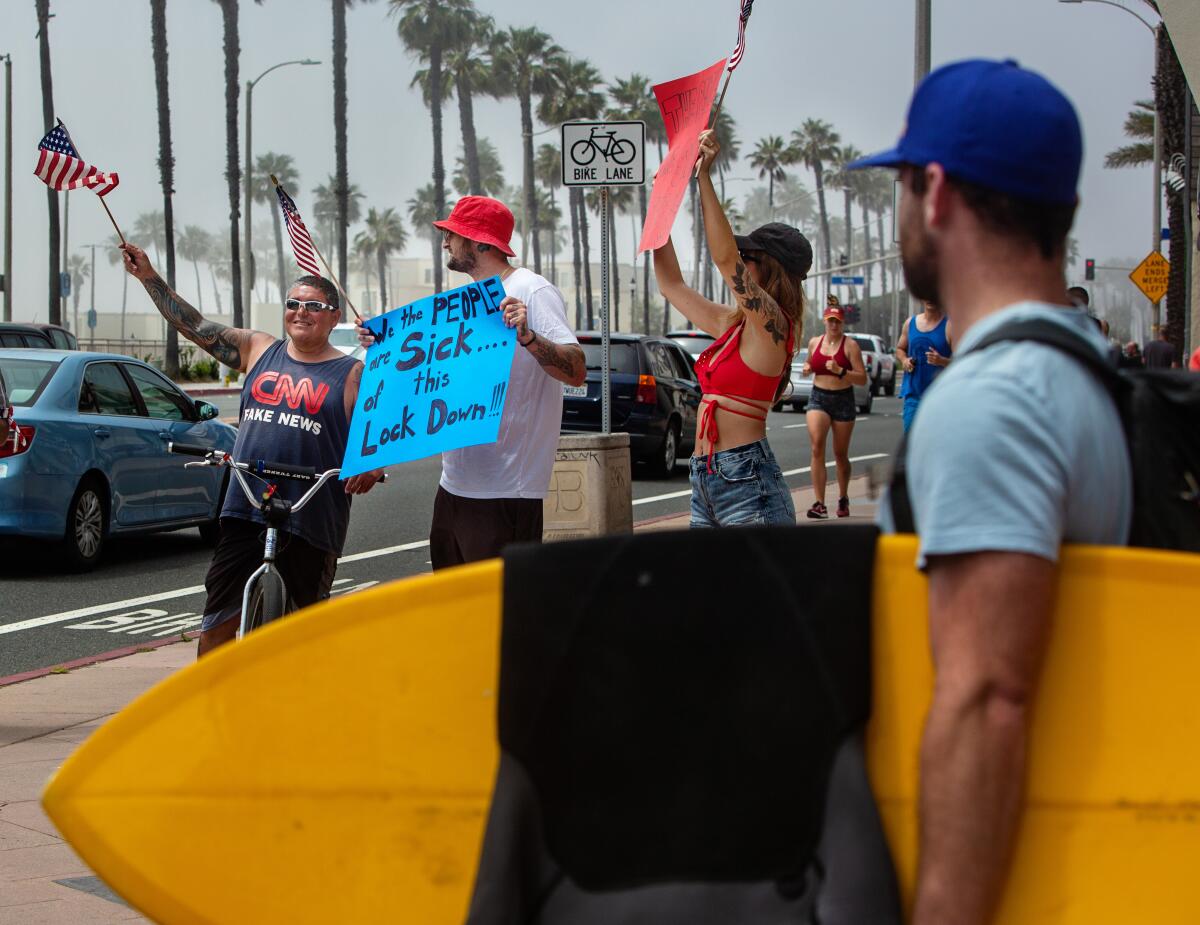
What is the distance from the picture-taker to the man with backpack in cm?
174

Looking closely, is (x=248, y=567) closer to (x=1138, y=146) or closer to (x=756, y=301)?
(x=756, y=301)

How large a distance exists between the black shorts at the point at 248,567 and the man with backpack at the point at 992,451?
4010 mm

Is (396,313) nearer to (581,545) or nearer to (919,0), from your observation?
(581,545)

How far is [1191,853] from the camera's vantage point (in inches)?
75.4

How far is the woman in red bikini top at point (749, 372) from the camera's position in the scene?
16.9 feet

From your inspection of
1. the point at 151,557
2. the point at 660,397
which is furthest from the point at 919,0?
the point at 151,557

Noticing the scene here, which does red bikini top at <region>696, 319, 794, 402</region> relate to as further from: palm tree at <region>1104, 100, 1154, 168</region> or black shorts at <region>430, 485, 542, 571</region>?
palm tree at <region>1104, 100, 1154, 168</region>

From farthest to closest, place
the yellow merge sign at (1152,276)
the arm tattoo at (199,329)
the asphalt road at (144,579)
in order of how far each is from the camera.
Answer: the yellow merge sign at (1152,276) → the asphalt road at (144,579) → the arm tattoo at (199,329)

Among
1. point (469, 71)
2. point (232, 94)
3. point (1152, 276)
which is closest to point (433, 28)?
point (469, 71)

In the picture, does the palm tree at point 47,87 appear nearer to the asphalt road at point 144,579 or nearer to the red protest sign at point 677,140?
the asphalt road at point 144,579

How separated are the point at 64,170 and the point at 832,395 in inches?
306

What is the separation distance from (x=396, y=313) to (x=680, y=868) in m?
3.58

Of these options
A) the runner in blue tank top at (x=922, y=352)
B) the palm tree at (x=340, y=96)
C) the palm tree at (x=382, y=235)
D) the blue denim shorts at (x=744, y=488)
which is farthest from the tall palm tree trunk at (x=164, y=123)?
the palm tree at (x=382, y=235)

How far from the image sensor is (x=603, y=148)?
473 inches
